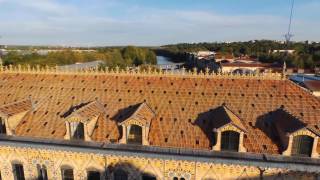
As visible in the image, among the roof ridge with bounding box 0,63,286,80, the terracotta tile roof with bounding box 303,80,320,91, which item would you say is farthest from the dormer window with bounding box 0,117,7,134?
the terracotta tile roof with bounding box 303,80,320,91

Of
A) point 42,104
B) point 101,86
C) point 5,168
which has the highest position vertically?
point 101,86

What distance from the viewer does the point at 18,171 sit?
24672mm

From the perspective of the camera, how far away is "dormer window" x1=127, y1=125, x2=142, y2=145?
75.2ft

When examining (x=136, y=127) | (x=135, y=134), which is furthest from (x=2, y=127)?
(x=136, y=127)

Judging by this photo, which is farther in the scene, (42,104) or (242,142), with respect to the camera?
(42,104)

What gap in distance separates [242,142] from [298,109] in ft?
20.1

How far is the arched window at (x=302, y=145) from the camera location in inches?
806

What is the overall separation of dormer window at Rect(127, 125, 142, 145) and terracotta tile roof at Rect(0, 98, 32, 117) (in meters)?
11.3

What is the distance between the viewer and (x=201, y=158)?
2084cm

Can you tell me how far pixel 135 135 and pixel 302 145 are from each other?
13.4m

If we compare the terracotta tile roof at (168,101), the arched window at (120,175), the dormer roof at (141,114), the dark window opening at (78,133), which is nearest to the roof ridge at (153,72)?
the terracotta tile roof at (168,101)

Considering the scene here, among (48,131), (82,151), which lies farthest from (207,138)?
(48,131)

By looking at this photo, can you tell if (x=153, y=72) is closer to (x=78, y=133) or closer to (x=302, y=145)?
(x=78, y=133)

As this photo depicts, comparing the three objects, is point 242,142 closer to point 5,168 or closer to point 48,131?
point 48,131
